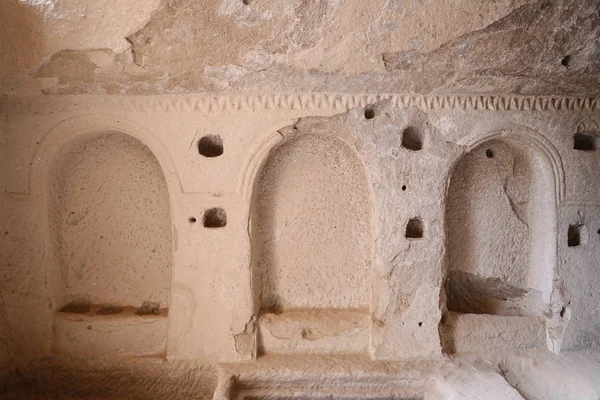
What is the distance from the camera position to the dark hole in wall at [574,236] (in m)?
3.76

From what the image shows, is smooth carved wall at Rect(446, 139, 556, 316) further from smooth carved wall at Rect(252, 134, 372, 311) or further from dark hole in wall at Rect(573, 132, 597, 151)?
smooth carved wall at Rect(252, 134, 372, 311)

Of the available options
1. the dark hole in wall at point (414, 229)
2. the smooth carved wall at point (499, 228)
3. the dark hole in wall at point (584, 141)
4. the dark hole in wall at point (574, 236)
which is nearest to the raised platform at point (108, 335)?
the dark hole in wall at point (414, 229)

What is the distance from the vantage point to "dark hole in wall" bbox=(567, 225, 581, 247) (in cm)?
376

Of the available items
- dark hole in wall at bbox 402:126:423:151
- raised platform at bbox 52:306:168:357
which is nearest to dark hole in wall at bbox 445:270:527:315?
dark hole in wall at bbox 402:126:423:151

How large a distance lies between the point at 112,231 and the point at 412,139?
2.89m

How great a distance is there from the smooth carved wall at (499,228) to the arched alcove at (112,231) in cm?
275

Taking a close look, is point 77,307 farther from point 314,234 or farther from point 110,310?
point 314,234

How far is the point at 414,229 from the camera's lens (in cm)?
373

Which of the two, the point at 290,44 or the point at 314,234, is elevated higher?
the point at 290,44

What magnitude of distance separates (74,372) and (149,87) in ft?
8.25

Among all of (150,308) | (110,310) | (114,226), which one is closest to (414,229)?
(150,308)

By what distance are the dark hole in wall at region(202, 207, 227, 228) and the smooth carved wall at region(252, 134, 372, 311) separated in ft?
1.06

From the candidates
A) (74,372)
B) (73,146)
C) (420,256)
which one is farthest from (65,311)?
(420,256)

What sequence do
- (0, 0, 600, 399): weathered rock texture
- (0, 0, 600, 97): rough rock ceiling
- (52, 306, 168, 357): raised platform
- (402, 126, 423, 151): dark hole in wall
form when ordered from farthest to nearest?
(402, 126, 423, 151): dark hole in wall → (52, 306, 168, 357): raised platform → (0, 0, 600, 399): weathered rock texture → (0, 0, 600, 97): rough rock ceiling
